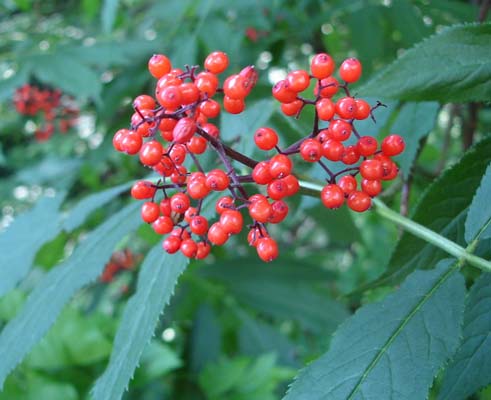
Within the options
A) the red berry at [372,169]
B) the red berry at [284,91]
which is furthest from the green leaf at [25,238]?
the red berry at [372,169]

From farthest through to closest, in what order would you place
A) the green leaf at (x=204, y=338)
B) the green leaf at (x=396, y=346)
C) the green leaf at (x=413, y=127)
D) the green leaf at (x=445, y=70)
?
the green leaf at (x=204, y=338)
the green leaf at (x=413, y=127)
the green leaf at (x=445, y=70)
the green leaf at (x=396, y=346)

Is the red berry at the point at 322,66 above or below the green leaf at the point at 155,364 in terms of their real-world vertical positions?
above

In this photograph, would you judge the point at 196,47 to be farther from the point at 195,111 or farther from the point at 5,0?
the point at 5,0

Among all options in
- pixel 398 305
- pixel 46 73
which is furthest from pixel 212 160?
pixel 46 73

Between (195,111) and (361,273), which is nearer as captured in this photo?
(195,111)

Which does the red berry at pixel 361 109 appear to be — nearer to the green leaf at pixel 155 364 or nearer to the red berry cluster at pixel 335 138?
the red berry cluster at pixel 335 138

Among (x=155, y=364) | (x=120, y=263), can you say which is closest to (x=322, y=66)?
Answer: (x=155, y=364)

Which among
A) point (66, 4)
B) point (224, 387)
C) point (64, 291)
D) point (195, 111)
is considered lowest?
point (224, 387)
